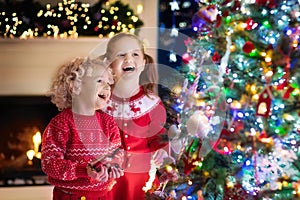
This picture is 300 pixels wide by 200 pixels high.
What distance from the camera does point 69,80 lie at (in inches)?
108

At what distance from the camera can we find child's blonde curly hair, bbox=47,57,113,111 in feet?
9.05

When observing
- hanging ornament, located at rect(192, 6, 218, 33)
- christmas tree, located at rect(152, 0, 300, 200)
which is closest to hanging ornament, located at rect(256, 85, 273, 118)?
christmas tree, located at rect(152, 0, 300, 200)

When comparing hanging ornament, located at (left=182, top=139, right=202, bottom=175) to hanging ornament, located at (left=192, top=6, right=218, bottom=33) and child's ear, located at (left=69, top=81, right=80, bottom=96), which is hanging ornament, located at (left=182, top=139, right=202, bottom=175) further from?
child's ear, located at (left=69, top=81, right=80, bottom=96)

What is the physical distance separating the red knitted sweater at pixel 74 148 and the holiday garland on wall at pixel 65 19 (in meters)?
0.96

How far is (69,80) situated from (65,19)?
90cm

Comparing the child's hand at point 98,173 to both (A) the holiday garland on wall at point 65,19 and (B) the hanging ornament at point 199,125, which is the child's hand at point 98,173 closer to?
(B) the hanging ornament at point 199,125

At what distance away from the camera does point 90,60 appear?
2828 millimetres

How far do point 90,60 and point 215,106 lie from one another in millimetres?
796

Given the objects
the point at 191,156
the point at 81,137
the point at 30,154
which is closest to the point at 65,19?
the point at 30,154

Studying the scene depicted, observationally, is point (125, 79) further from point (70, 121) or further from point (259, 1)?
point (259, 1)

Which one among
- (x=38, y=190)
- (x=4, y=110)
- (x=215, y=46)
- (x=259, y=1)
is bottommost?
(x=38, y=190)

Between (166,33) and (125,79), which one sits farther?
(166,33)

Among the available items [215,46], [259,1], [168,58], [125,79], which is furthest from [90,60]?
[168,58]

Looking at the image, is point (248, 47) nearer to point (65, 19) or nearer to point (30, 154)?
point (65, 19)
